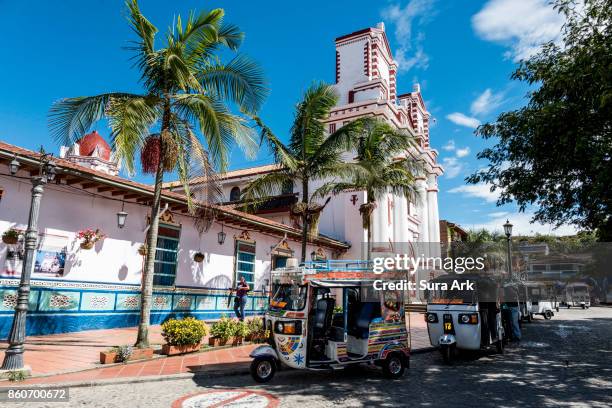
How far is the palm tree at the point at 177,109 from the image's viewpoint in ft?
31.8

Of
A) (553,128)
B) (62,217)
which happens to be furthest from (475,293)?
(62,217)

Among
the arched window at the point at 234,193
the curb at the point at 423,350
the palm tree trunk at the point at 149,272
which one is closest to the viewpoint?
the palm tree trunk at the point at 149,272

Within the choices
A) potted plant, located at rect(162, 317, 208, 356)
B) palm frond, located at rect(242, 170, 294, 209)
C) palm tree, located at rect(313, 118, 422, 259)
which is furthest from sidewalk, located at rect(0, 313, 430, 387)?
palm tree, located at rect(313, 118, 422, 259)

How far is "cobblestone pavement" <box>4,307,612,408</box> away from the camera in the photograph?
6.32 metres

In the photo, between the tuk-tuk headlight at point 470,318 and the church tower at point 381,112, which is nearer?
the tuk-tuk headlight at point 470,318

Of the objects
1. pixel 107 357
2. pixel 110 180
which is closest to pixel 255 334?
pixel 107 357

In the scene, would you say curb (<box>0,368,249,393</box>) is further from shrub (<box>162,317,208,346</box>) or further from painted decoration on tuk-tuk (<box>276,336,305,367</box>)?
shrub (<box>162,317,208,346</box>)

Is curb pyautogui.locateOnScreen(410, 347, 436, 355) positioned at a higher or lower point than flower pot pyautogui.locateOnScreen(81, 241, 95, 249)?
lower

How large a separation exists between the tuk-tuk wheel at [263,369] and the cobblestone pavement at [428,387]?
0.53 feet

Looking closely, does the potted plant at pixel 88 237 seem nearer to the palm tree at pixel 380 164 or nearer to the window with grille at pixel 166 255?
the window with grille at pixel 166 255

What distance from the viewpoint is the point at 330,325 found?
7.98 meters

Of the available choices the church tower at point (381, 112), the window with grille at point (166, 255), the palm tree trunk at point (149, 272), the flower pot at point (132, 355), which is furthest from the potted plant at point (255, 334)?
the church tower at point (381, 112)

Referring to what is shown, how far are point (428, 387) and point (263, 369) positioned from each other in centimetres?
301

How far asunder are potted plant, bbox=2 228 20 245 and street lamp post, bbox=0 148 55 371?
9.64 ft
